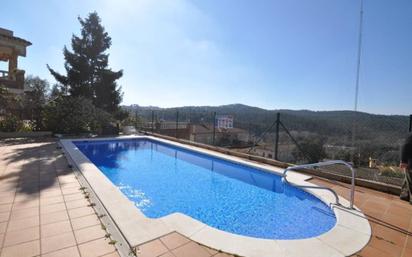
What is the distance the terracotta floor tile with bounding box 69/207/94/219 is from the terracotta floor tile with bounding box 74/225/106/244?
45cm

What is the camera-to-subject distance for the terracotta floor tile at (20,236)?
95.4 inches

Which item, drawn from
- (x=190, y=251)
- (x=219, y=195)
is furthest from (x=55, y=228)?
(x=219, y=195)

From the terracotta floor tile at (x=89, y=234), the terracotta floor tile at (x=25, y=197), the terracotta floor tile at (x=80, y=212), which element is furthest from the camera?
the terracotta floor tile at (x=25, y=197)

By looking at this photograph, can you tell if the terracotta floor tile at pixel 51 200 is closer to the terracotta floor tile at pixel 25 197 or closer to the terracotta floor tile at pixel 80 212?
the terracotta floor tile at pixel 25 197

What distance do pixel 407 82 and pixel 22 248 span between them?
10.9 m

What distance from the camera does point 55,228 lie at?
8.93 feet

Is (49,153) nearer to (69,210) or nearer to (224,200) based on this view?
(69,210)

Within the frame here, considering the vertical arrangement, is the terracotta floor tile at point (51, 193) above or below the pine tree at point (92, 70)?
below

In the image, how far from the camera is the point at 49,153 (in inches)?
276

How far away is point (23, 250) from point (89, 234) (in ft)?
2.00

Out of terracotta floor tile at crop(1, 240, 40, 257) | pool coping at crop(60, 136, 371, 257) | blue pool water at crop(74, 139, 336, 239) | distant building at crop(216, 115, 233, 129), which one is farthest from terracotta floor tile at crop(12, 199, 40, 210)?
distant building at crop(216, 115, 233, 129)

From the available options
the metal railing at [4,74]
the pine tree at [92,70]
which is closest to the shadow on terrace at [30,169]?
the metal railing at [4,74]

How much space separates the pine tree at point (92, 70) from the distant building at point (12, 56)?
336 centimetres

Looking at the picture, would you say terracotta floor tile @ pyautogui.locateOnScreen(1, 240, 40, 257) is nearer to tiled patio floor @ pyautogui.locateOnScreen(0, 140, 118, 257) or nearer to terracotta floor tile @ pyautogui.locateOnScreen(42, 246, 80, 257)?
tiled patio floor @ pyautogui.locateOnScreen(0, 140, 118, 257)
